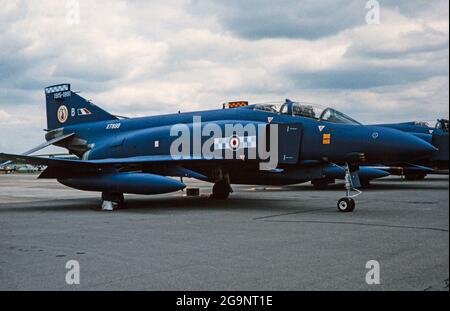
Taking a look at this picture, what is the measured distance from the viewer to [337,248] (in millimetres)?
6191

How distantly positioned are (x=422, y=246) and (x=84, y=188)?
8514 millimetres

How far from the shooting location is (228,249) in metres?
6.25

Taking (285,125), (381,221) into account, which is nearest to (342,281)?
(381,221)

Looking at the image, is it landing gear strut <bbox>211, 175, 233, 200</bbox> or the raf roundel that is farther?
the raf roundel

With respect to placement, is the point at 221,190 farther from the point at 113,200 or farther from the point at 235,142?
the point at 113,200

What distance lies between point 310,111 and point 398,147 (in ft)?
7.63

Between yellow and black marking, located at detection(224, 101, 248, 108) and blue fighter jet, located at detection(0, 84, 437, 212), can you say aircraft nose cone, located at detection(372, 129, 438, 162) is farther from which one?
yellow and black marking, located at detection(224, 101, 248, 108)

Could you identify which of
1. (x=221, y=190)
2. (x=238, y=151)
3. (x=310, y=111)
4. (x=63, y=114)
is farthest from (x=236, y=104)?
(x=63, y=114)

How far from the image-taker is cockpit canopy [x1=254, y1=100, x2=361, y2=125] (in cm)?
1155

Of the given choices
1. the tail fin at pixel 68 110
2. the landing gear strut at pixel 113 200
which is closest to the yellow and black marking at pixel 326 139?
the landing gear strut at pixel 113 200

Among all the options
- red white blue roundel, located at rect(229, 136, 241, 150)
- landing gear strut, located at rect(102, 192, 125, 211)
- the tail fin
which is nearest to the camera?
red white blue roundel, located at rect(229, 136, 241, 150)

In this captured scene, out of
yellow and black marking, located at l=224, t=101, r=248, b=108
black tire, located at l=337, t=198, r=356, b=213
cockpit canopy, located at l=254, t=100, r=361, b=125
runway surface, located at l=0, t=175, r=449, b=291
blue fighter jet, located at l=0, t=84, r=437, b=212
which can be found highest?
yellow and black marking, located at l=224, t=101, r=248, b=108

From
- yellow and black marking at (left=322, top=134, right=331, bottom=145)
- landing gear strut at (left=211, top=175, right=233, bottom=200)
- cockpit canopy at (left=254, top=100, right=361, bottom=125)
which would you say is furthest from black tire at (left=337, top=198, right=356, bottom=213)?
landing gear strut at (left=211, top=175, right=233, bottom=200)
